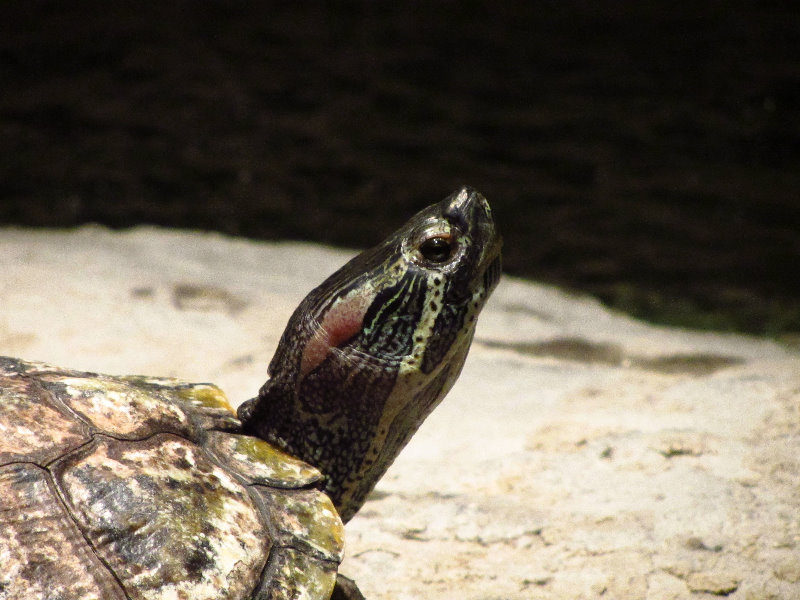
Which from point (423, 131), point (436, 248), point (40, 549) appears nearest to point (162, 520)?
point (40, 549)

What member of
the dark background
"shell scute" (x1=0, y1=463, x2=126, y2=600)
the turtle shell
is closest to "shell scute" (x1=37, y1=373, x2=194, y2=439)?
the turtle shell

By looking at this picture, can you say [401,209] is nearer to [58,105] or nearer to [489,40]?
[489,40]

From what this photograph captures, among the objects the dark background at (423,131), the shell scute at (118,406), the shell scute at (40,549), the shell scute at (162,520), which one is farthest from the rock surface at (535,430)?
the dark background at (423,131)

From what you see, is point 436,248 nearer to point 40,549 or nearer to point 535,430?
point 40,549

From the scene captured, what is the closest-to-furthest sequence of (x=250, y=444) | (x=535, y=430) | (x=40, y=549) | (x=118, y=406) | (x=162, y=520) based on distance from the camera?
(x=40, y=549) < (x=162, y=520) < (x=118, y=406) < (x=250, y=444) < (x=535, y=430)

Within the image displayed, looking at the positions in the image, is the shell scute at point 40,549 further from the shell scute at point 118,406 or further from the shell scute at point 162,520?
the shell scute at point 118,406

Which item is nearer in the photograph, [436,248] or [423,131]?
[436,248]

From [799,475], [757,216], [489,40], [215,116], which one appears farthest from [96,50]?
[799,475]
